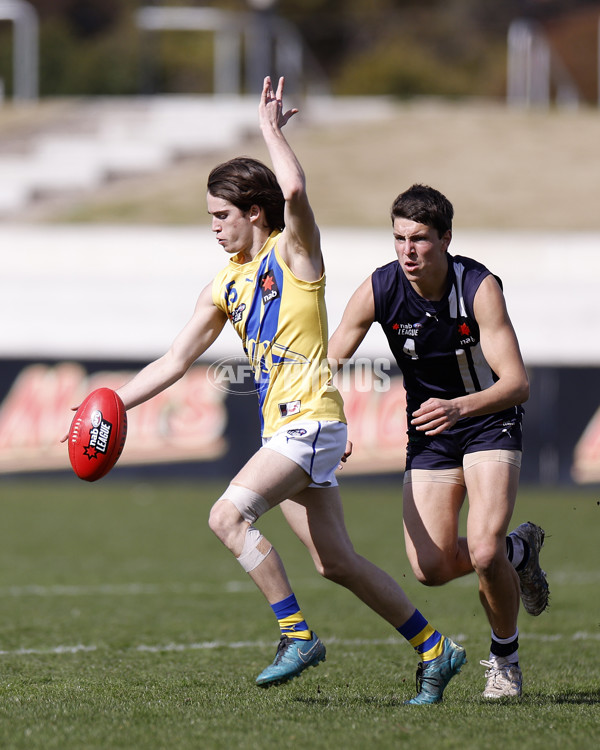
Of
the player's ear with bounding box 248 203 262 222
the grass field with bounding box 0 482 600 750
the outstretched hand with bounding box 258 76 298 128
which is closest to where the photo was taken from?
the grass field with bounding box 0 482 600 750

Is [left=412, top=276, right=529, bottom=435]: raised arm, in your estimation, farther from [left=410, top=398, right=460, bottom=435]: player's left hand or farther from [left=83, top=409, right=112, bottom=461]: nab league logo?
[left=83, top=409, right=112, bottom=461]: nab league logo

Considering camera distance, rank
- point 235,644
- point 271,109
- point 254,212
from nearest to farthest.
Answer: point 271,109, point 254,212, point 235,644

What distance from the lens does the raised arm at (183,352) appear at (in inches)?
205

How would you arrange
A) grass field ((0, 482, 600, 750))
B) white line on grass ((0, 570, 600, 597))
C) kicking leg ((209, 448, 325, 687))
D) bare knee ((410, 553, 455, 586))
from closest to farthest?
grass field ((0, 482, 600, 750))
kicking leg ((209, 448, 325, 687))
bare knee ((410, 553, 455, 586))
white line on grass ((0, 570, 600, 597))

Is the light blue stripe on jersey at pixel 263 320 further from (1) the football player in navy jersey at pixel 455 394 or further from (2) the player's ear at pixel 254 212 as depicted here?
(1) the football player in navy jersey at pixel 455 394

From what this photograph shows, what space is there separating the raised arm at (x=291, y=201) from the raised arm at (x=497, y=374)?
28.5 inches

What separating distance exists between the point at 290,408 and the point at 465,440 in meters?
0.88

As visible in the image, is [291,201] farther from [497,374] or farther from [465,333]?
[497,374]

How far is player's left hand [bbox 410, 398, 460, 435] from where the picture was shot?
4727mm

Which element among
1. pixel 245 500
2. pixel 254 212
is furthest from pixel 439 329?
pixel 245 500

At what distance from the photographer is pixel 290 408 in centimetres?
489

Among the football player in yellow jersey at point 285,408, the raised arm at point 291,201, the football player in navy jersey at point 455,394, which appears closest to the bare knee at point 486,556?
the football player in navy jersey at point 455,394

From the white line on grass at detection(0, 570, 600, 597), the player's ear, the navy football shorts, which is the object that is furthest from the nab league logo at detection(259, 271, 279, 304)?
the white line on grass at detection(0, 570, 600, 597)

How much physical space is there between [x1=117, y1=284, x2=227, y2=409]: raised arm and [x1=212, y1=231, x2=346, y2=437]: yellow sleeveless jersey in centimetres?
27
